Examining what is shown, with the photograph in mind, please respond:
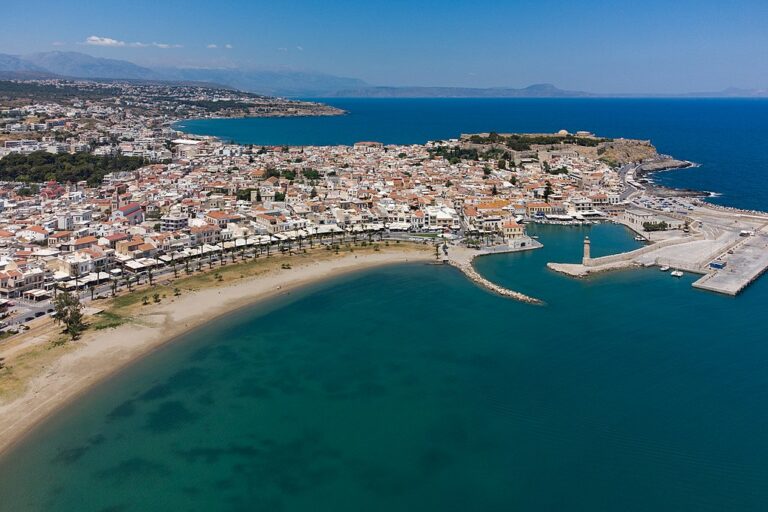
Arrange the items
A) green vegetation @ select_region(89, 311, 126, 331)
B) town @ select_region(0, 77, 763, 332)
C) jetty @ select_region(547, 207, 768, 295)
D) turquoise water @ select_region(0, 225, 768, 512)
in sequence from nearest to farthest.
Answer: turquoise water @ select_region(0, 225, 768, 512) < green vegetation @ select_region(89, 311, 126, 331) < jetty @ select_region(547, 207, 768, 295) < town @ select_region(0, 77, 763, 332)

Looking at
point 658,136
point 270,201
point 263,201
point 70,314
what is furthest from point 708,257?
point 658,136

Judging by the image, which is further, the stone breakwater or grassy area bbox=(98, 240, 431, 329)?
the stone breakwater

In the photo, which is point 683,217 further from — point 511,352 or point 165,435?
point 165,435

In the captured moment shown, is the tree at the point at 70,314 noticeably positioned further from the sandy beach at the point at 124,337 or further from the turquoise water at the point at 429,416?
the turquoise water at the point at 429,416

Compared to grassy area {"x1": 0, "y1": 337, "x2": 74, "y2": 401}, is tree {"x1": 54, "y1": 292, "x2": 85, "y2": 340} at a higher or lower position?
higher

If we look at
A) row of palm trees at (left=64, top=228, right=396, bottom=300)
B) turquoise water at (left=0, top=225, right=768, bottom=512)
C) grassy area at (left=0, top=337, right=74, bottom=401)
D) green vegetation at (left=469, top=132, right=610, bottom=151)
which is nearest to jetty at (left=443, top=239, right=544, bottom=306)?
turquoise water at (left=0, top=225, right=768, bottom=512)

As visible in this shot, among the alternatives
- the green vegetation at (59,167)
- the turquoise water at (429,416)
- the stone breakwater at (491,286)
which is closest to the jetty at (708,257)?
the turquoise water at (429,416)

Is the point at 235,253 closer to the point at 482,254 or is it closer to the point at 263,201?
the point at 263,201

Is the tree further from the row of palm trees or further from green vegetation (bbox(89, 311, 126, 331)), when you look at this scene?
the row of palm trees
